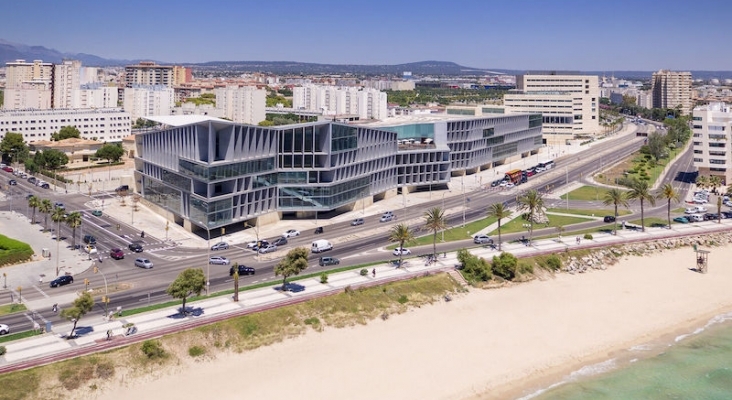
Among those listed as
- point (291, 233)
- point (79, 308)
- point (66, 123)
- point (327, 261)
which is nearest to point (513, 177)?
point (291, 233)

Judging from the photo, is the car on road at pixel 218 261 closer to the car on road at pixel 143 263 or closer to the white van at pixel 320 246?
the car on road at pixel 143 263

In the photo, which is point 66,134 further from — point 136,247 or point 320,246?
point 320,246

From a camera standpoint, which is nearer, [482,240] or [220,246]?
[220,246]

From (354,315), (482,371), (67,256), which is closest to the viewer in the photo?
(482,371)

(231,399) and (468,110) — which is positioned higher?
(468,110)

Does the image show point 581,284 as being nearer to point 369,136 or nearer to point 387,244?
point 387,244

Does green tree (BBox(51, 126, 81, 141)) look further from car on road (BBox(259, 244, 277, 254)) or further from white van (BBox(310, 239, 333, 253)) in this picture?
white van (BBox(310, 239, 333, 253))

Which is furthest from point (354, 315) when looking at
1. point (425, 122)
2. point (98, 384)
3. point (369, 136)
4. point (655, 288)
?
point (425, 122)
